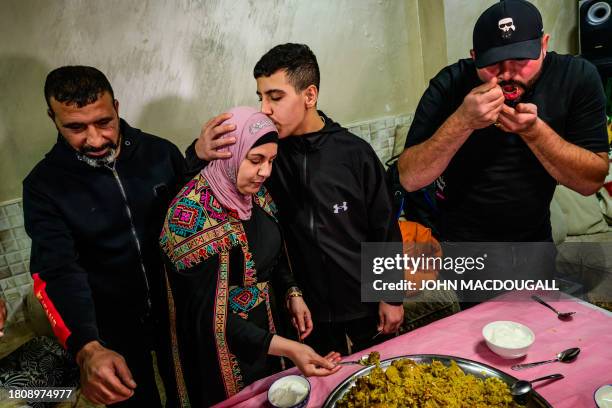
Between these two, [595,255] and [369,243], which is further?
[595,255]

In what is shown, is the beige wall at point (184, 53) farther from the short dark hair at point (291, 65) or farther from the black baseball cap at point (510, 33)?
the black baseball cap at point (510, 33)

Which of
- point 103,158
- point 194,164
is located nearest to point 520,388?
point 194,164

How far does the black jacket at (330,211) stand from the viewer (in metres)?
1.93

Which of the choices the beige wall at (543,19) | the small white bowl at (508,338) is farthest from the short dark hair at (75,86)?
the beige wall at (543,19)

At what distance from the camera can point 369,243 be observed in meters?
2.04

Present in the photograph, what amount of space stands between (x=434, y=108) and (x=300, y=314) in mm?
1156

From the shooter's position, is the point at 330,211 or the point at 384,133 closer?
the point at 330,211

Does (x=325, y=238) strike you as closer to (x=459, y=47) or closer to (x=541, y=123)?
(x=541, y=123)

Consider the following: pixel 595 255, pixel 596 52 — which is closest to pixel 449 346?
pixel 595 255

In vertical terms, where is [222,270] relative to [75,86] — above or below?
below

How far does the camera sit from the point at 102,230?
73.0 inches

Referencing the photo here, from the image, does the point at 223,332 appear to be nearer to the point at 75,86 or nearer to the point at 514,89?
the point at 75,86

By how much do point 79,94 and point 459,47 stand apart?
3.60 m

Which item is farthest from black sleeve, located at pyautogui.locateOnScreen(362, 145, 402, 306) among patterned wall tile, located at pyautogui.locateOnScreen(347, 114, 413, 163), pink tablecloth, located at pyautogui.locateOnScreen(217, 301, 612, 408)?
patterned wall tile, located at pyautogui.locateOnScreen(347, 114, 413, 163)
